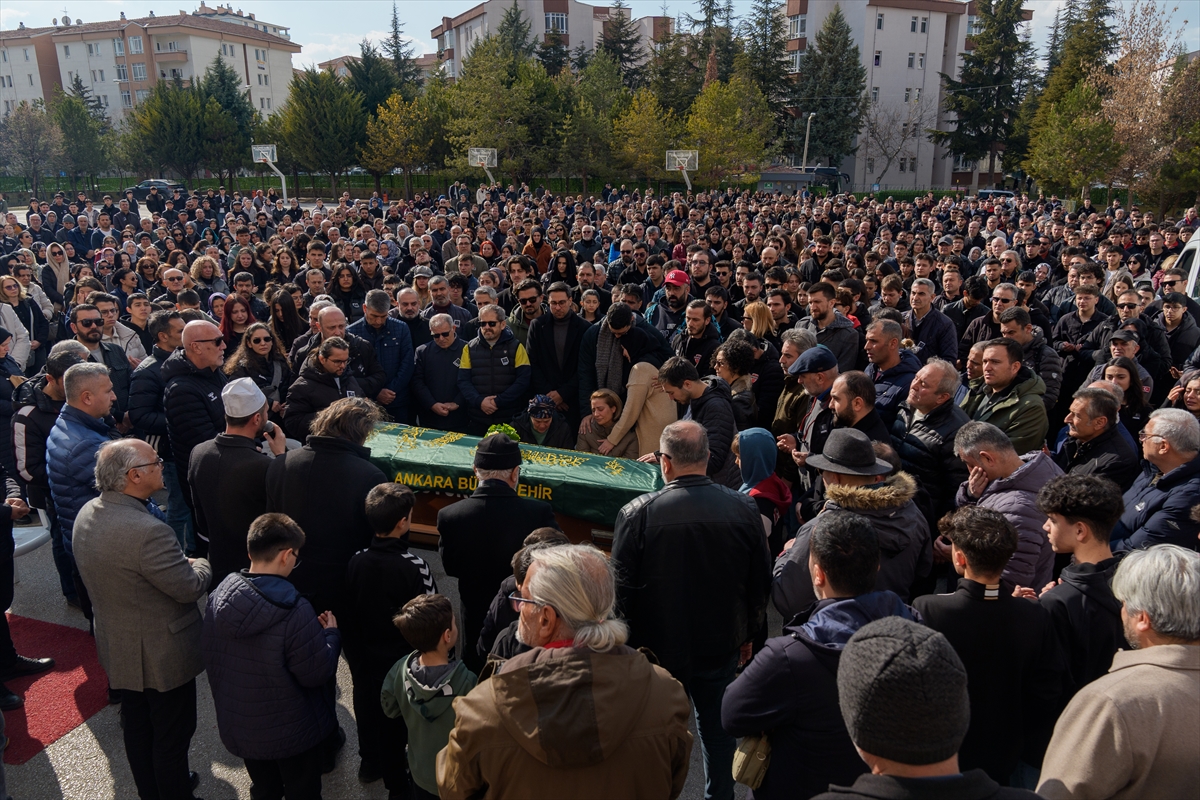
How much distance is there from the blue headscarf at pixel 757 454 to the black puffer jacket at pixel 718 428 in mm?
319

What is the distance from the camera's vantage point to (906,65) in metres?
55.7

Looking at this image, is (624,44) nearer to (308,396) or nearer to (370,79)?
(370,79)

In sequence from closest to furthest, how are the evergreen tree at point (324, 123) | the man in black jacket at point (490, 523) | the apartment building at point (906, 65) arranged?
the man in black jacket at point (490, 523) → the evergreen tree at point (324, 123) → the apartment building at point (906, 65)

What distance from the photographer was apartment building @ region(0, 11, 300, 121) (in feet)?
214

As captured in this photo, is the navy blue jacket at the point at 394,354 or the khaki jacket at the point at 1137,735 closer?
the khaki jacket at the point at 1137,735

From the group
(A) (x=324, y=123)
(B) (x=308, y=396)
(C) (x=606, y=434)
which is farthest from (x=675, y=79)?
(B) (x=308, y=396)

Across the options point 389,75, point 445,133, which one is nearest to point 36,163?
point 389,75

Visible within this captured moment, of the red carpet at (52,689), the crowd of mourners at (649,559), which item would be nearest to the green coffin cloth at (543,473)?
the crowd of mourners at (649,559)

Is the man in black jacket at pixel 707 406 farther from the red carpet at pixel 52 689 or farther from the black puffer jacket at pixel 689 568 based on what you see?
the red carpet at pixel 52 689

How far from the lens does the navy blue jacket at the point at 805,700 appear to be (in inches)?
89.4

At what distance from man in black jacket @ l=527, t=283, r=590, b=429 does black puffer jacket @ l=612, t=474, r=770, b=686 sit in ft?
11.6

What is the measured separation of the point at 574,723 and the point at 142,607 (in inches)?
92.5

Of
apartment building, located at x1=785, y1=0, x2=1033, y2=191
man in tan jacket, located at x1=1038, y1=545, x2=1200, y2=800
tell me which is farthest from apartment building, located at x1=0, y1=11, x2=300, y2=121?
man in tan jacket, located at x1=1038, y1=545, x2=1200, y2=800

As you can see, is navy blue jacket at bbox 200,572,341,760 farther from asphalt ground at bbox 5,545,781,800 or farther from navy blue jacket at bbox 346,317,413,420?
navy blue jacket at bbox 346,317,413,420
